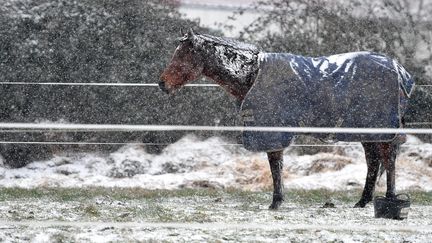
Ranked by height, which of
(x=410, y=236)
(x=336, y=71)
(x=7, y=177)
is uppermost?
(x=336, y=71)

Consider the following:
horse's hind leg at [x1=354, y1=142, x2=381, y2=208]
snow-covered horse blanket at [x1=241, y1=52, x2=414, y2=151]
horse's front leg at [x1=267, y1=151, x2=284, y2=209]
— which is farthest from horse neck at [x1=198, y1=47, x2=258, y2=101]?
horse's hind leg at [x1=354, y1=142, x2=381, y2=208]

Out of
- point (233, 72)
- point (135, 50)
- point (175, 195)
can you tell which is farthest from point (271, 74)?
point (135, 50)

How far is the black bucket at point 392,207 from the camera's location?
7.20m

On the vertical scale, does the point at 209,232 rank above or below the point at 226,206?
above

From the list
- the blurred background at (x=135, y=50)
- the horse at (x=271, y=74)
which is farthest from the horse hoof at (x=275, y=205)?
the blurred background at (x=135, y=50)

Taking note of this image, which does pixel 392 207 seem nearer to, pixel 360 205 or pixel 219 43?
pixel 360 205

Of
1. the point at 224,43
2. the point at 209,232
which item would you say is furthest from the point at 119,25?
Result: the point at 209,232

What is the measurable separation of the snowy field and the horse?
0.56 metres

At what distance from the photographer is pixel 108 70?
1125 centimetres

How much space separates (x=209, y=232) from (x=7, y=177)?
5.21 meters

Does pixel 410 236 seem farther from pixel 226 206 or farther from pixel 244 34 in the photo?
pixel 244 34

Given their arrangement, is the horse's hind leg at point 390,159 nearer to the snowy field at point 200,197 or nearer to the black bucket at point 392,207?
the black bucket at point 392,207

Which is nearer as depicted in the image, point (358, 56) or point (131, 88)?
point (358, 56)

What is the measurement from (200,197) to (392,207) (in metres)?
2.23
